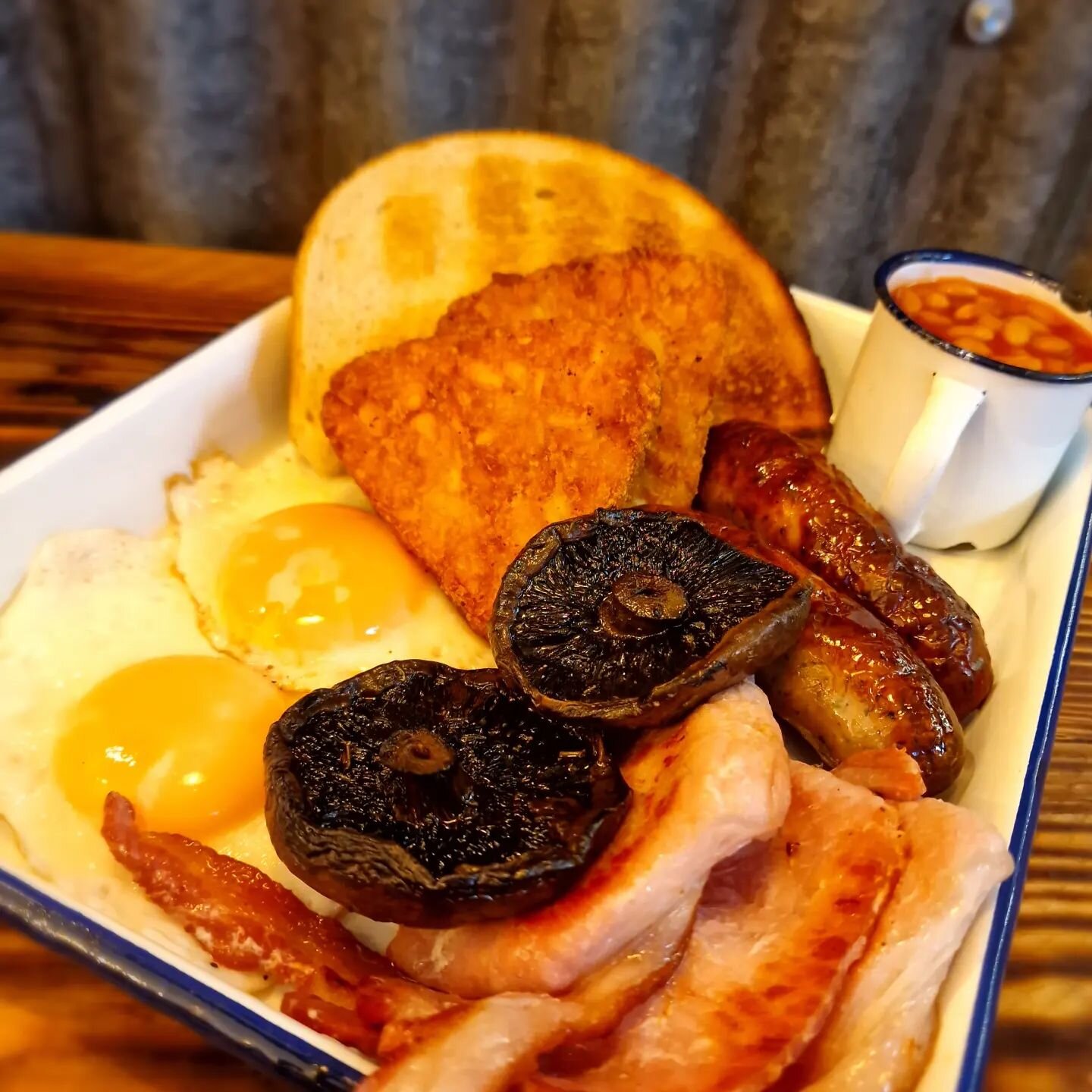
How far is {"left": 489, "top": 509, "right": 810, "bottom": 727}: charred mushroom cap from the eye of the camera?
1184mm

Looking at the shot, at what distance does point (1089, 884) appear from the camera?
147 centimetres

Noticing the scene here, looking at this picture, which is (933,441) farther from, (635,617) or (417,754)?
(417,754)

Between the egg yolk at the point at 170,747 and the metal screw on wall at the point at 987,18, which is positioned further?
the metal screw on wall at the point at 987,18

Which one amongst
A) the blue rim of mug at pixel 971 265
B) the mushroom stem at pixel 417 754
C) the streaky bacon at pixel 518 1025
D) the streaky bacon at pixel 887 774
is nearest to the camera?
the streaky bacon at pixel 518 1025

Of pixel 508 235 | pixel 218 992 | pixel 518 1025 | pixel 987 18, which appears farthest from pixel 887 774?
pixel 987 18

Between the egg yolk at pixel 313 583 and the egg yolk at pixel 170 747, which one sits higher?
the egg yolk at pixel 313 583

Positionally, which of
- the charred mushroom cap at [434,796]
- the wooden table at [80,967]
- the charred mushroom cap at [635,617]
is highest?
the charred mushroom cap at [635,617]

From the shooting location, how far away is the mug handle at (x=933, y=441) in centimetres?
159

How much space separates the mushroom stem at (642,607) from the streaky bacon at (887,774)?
317 millimetres

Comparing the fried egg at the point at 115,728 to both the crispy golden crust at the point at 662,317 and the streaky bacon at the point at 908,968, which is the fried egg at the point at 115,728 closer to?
the streaky bacon at the point at 908,968

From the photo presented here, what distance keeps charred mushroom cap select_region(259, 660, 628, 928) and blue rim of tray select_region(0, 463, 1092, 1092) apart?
0.15m

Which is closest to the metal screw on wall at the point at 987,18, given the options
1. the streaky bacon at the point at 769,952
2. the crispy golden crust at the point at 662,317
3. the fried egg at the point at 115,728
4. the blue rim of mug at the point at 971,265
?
the blue rim of mug at the point at 971,265

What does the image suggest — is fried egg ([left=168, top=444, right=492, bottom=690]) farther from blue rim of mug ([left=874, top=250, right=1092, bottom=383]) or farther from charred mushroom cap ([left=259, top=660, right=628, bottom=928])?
blue rim of mug ([left=874, top=250, right=1092, bottom=383])

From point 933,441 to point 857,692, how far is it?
53 centimetres
